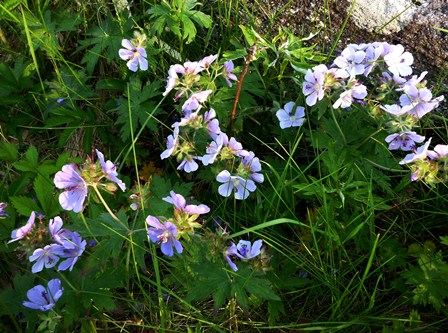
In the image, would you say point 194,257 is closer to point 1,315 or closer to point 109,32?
point 1,315

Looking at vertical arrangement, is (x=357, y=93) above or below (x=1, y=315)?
above

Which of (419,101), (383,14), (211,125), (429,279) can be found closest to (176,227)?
(211,125)

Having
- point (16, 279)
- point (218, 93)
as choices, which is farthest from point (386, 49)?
point (16, 279)

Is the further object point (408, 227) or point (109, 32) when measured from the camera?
point (109, 32)

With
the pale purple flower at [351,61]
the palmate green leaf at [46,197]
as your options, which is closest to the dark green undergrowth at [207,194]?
the palmate green leaf at [46,197]

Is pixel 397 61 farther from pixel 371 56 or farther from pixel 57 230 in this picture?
pixel 57 230

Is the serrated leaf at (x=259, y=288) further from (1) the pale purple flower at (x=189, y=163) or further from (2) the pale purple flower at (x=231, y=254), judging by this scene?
(1) the pale purple flower at (x=189, y=163)
